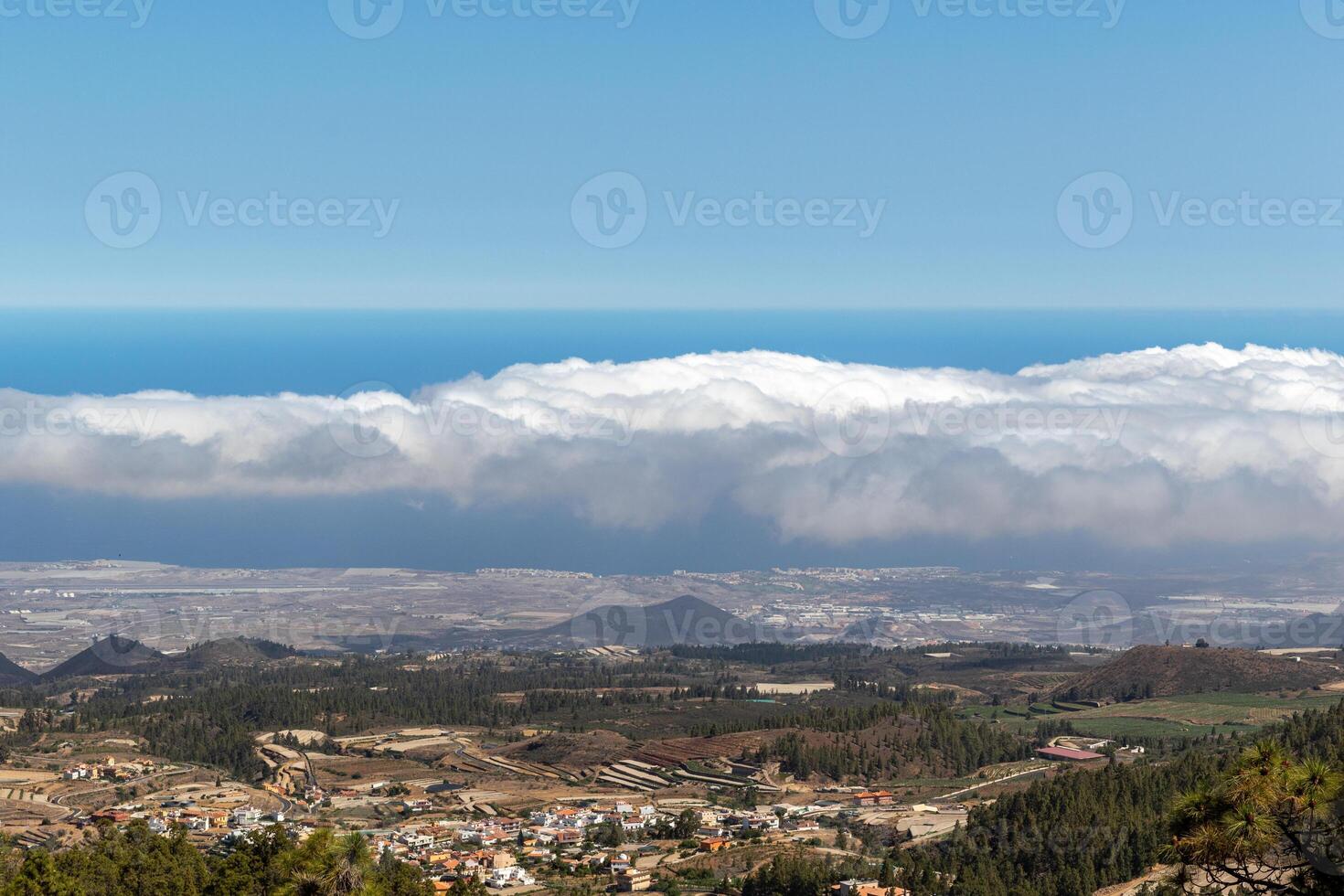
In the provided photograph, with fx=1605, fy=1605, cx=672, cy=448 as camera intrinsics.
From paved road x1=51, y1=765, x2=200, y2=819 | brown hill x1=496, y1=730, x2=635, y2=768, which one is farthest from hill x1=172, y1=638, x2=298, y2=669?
paved road x1=51, y1=765, x2=200, y2=819

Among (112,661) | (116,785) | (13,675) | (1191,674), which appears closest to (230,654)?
(112,661)

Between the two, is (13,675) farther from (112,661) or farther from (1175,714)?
(1175,714)

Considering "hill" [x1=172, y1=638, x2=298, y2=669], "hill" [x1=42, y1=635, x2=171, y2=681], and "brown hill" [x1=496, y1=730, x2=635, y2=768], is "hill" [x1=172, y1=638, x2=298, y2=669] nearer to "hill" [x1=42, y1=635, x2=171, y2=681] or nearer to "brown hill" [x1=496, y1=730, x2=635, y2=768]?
"hill" [x1=42, y1=635, x2=171, y2=681]

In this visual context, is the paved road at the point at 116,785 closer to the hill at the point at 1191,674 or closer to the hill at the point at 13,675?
the hill at the point at 13,675

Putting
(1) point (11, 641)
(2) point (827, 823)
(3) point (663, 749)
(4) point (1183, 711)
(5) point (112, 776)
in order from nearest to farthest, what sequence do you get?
1. (2) point (827, 823)
2. (5) point (112, 776)
3. (3) point (663, 749)
4. (4) point (1183, 711)
5. (1) point (11, 641)

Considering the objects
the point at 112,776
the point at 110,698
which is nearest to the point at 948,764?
the point at 112,776

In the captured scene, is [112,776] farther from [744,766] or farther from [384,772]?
[744,766]

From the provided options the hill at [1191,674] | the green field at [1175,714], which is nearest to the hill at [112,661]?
the green field at [1175,714]
